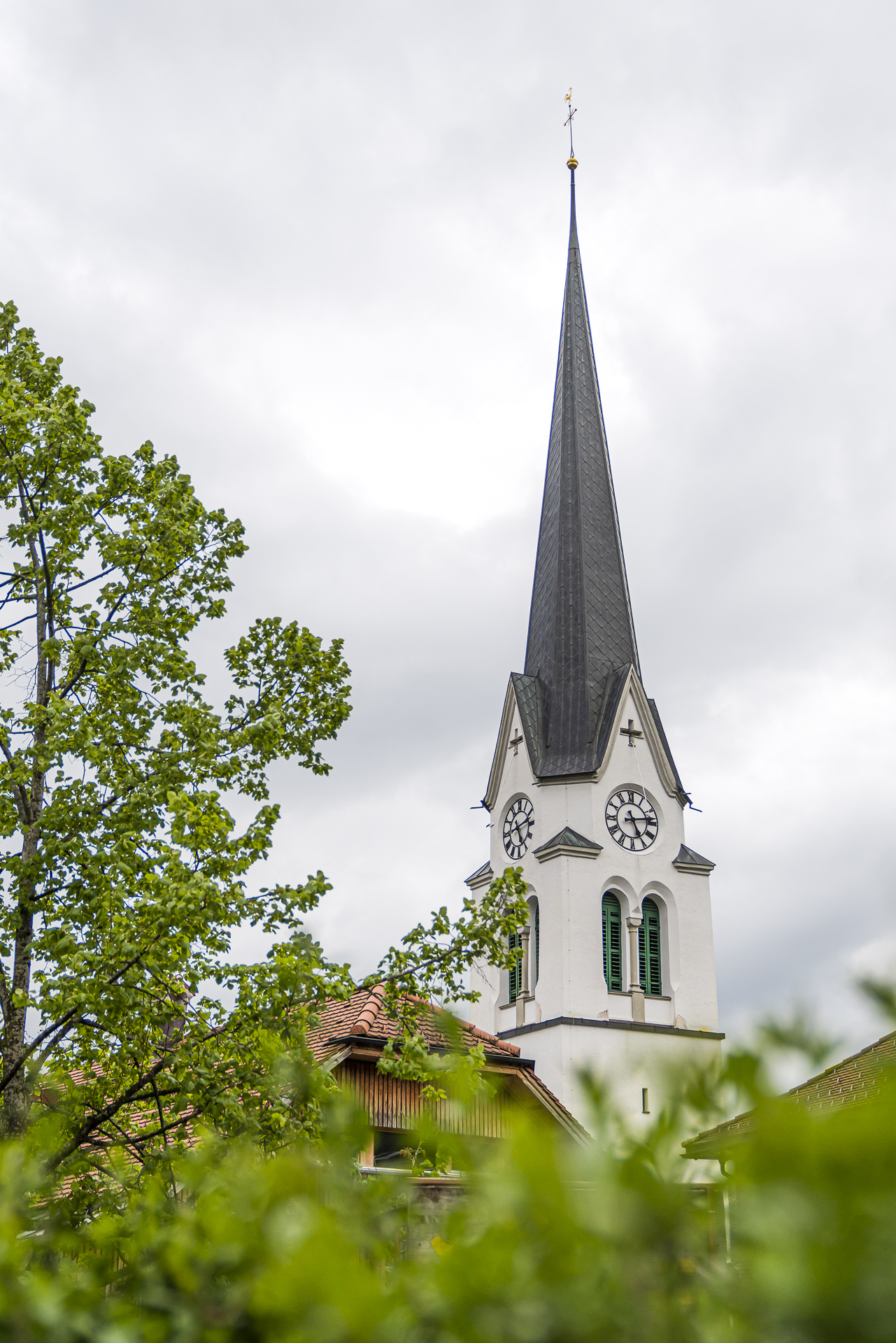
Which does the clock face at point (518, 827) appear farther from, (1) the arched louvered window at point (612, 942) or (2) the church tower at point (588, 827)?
(1) the arched louvered window at point (612, 942)

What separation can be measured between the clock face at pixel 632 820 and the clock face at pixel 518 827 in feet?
7.00

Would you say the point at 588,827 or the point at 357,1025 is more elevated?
the point at 588,827

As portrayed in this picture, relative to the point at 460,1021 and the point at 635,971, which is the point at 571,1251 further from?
the point at 635,971

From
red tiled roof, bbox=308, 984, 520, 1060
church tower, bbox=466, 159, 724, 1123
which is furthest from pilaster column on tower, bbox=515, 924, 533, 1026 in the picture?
red tiled roof, bbox=308, 984, 520, 1060

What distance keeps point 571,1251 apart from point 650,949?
3102cm

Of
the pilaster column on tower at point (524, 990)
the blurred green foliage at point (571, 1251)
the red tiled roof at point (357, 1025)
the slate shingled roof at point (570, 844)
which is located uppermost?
the slate shingled roof at point (570, 844)

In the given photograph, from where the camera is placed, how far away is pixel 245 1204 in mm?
1475

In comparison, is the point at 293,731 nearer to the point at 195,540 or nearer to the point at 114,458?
the point at 195,540

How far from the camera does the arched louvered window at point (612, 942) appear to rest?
98.8 feet

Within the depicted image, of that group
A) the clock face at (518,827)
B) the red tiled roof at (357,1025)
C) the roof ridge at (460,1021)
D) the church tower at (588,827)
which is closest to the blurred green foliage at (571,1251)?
the roof ridge at (460,1021)

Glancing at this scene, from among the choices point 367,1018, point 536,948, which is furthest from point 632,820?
point 367,1018

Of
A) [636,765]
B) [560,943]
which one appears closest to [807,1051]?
[560,943]

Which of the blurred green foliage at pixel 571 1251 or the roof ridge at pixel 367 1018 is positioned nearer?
the blurred green foliage at pixel 571 1251

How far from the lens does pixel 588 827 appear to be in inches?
1237
